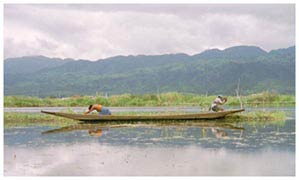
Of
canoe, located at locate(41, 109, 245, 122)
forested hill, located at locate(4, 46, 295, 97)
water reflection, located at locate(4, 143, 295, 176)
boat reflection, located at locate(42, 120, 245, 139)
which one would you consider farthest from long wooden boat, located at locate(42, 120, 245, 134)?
forested hill, located at locate(4, 46, 295, 97)

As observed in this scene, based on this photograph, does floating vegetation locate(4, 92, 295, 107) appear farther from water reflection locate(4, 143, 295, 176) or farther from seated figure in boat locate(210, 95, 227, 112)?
water reflection locate(4, 143, 295, 176)

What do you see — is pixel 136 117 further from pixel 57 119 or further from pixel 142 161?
pixel 142 161

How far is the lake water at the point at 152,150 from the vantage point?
10773 mm

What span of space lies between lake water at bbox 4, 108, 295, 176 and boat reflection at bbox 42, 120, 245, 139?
0.10 feet

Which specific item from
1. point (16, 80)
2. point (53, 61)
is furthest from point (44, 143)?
point (53, 61)

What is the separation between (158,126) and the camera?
19.2 meters

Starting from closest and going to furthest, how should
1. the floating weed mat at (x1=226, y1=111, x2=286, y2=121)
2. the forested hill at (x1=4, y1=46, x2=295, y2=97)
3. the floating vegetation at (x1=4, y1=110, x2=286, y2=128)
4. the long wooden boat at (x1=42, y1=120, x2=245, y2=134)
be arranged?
the long wooden boat at (x1=42, y1=120, x2=245, y2=134), the floating vegetation at (x1=4, y1=110, x2=286, y2=128), the floating weed mat at (x1=226, y1=111, x2=286, y2=121), the forested hill at (x1=4, y1=46, x2=295, y2=97)

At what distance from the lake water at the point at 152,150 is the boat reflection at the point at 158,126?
0.10 feet

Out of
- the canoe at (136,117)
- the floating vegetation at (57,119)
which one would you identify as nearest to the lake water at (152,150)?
the canoe at (136,117)

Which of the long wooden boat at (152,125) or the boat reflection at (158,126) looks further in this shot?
the long wooden boat at (152,125)

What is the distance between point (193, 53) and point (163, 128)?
478 ft

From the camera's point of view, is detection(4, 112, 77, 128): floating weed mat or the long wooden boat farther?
detection(4, 112, 77, 128): floating weed mat

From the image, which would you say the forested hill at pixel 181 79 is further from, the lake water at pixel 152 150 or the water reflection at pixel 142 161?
the water reflection at pixel 142 161

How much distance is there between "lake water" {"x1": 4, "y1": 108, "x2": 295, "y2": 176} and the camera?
1077 cm
